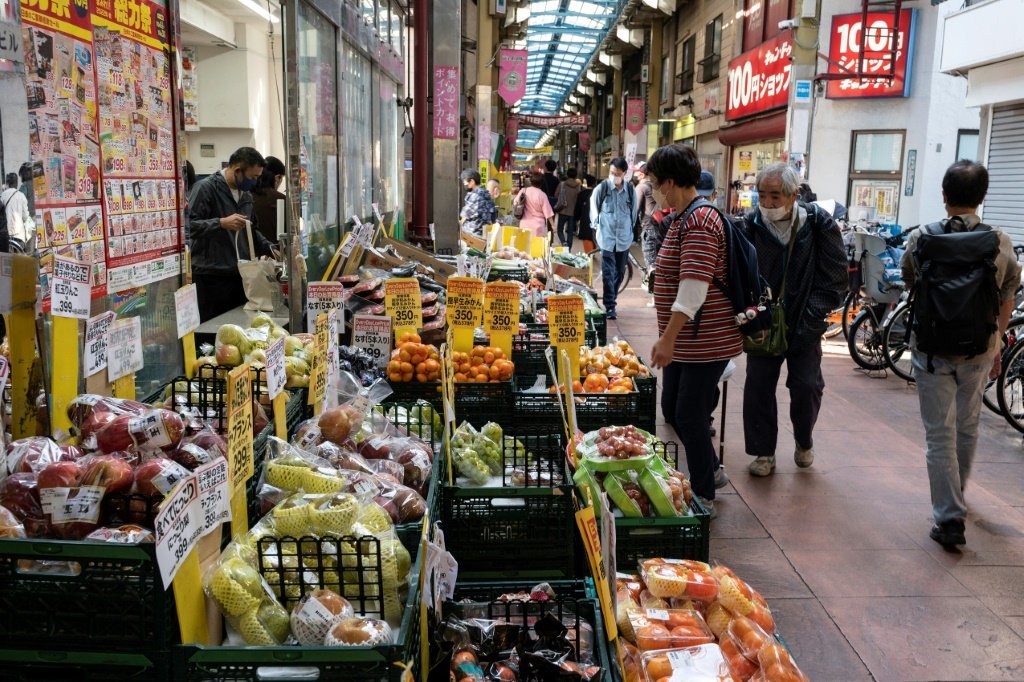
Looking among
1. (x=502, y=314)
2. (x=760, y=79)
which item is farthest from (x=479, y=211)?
(x=502, y=314)

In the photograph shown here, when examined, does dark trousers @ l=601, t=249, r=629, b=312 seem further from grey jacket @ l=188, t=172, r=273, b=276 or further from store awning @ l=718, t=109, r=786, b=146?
store awning @ l=718, t=109, r=786, b=146

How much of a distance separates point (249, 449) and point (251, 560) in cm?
32

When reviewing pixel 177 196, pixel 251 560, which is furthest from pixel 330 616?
pixel 177 196

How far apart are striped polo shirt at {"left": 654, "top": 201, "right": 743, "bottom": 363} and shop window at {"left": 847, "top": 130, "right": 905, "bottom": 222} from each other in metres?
13.3

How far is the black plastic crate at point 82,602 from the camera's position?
6.02ft

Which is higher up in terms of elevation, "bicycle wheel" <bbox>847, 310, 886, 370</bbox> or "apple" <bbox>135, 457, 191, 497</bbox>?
"apple" <bbox>135, 457, 191, 497</bbox>

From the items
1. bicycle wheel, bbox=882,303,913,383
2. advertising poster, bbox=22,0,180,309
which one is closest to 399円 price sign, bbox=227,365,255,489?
advertising poster, bbox=22,0,180,309

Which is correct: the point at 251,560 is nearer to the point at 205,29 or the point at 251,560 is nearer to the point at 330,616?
the point at 330,616

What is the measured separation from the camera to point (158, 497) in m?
2.12

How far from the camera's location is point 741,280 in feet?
14.9

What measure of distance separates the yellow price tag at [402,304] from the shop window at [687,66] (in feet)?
79.4

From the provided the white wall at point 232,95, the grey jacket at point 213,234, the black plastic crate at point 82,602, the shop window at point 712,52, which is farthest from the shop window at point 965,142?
the black plastic crate at point 82,602

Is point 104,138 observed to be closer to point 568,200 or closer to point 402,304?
point 402,304

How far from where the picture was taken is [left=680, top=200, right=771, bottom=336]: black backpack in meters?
4.48
